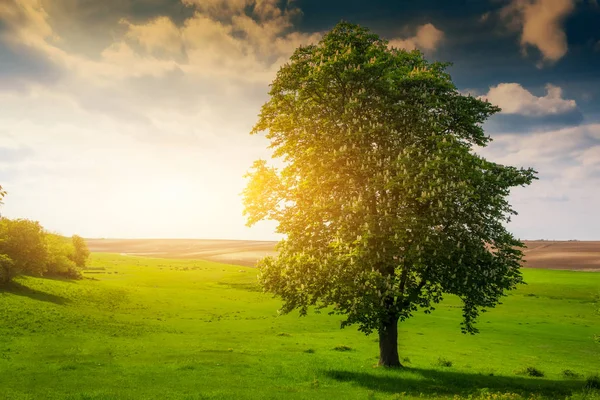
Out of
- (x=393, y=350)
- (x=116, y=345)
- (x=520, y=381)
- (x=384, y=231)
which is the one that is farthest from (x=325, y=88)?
(x=116, y=345)

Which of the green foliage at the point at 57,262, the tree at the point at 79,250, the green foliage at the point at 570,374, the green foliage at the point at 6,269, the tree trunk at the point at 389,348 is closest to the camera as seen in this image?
the tree trunk at the point at 389,348

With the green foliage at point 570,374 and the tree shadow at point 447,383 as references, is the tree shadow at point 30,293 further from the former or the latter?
the green foliage at point 570,374

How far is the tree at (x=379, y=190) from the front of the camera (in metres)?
24.7

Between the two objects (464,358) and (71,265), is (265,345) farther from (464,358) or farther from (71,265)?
(71,265)

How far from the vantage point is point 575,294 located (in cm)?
10788

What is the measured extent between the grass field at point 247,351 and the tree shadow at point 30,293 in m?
0.28

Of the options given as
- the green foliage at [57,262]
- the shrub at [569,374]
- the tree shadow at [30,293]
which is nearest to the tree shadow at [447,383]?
the shrub at [569,374]

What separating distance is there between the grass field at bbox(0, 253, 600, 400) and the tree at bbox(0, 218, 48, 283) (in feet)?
26.3

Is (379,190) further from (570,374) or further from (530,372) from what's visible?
(570,374)

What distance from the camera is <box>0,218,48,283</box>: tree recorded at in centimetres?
6788

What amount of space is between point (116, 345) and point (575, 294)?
116 m

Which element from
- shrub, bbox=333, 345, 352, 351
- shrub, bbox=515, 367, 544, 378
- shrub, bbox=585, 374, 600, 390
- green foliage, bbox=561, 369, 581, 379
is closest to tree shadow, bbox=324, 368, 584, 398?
shrub, bbox=585, 374, 600, 390

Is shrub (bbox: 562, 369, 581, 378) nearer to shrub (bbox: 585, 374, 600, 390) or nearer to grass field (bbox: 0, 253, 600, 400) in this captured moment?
grass field (bbox: 0, 253, 600, 400)

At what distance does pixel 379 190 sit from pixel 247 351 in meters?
21.2
